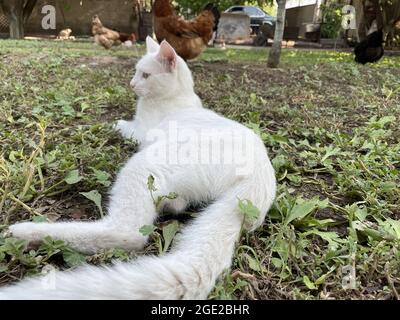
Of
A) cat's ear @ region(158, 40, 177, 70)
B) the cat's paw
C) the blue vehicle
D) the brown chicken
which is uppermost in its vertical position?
the blue vehicle

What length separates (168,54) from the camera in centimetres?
249

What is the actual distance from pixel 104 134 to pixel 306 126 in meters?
1.57

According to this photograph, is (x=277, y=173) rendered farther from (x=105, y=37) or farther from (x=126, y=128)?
(x=105, y=37)

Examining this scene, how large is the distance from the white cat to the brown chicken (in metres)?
4.60

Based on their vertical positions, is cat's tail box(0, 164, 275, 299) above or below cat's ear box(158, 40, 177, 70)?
below

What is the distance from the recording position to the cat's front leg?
8.26ft

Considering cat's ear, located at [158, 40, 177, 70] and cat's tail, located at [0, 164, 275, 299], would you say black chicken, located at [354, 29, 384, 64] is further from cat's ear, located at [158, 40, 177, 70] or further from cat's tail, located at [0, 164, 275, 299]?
cat's tail, located at [0, 164, 275, 299]

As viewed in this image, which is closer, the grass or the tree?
the grass

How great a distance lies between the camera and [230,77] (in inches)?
193

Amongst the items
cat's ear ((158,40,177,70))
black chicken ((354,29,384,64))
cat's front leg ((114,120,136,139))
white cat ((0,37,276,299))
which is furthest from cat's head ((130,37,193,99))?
black chicken ((354,29,384,64))

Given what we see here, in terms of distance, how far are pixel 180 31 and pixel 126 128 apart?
4242 mm

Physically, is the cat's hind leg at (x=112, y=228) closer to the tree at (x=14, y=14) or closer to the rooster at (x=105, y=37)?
the rooster at (x=105, y=37)
